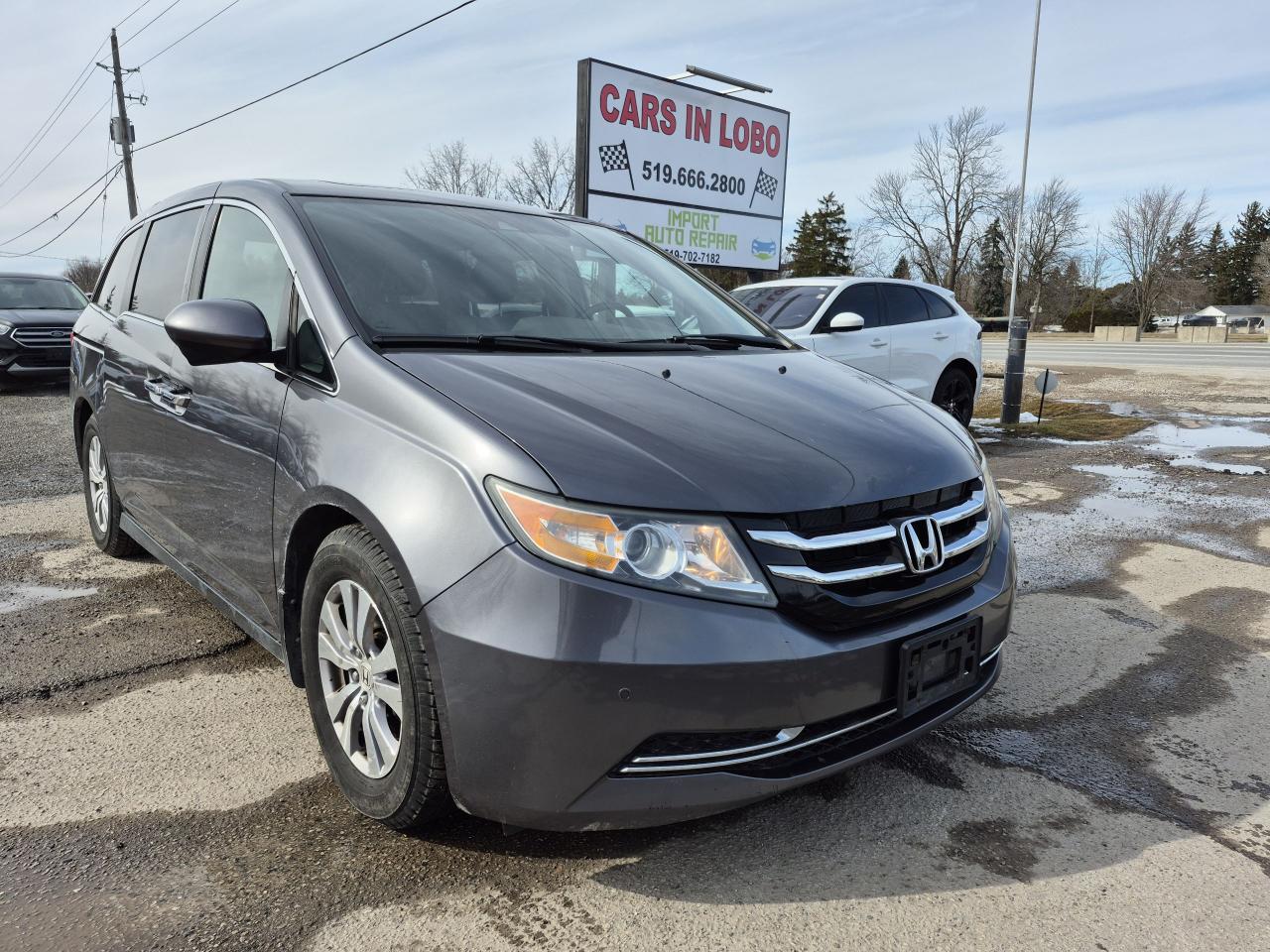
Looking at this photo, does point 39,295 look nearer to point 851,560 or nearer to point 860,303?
point 860,303

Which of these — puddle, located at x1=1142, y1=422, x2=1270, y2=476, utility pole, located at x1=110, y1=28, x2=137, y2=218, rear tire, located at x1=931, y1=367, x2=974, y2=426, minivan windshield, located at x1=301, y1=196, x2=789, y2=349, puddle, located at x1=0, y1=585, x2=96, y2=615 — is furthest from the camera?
utility pole, located at x1=110, y1=28, x2=137, y2=218

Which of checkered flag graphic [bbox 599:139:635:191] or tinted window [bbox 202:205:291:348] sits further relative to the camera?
checkered flag graphic [bbox 599:139:635:191]

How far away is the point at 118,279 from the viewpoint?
14.9ft

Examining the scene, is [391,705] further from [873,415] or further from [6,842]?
[873,415]

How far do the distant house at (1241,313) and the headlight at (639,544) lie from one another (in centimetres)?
9624

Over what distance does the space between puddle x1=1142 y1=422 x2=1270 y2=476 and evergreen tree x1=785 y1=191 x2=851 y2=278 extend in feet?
208

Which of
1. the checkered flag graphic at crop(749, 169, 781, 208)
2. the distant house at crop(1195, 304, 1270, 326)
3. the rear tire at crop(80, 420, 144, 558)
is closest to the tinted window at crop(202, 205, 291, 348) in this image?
the rear tire at crop(80, 420, 144, 558)

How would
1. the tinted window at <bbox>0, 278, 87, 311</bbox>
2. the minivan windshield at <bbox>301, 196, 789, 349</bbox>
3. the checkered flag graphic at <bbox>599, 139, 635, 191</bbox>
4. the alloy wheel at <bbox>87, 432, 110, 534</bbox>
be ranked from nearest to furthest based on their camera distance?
1. the minivan windshield at <bbox>301, 196, 789, 349</bbox>
2. the alloy wheel at <bbox>87, 432, 110, 534</bbox>
3. the checkered flag graphic at <bbox>599, 139, 635, 191</bbox>
4. the tinted window at <bbox>0, 278, 87, 311</bbox>

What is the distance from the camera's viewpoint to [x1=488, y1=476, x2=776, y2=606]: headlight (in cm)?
196

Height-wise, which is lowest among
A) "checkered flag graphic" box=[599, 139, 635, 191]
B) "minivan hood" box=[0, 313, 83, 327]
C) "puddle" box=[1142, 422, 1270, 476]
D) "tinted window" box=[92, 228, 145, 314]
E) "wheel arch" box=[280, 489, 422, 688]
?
"puddle" box=[1142, 422, 1270, 476]

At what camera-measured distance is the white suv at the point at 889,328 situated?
9109 millimetres

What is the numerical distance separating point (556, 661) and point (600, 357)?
3.87 ft

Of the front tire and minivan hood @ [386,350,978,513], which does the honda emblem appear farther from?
the front tire

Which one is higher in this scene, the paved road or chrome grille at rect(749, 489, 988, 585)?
chrome grille at rect(749, 489, 988, 585)
